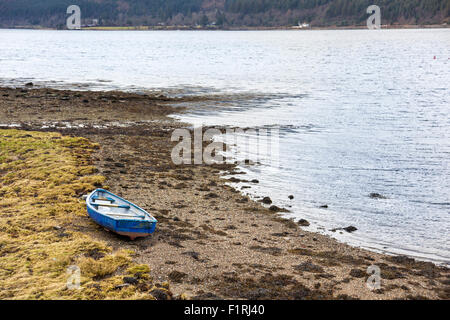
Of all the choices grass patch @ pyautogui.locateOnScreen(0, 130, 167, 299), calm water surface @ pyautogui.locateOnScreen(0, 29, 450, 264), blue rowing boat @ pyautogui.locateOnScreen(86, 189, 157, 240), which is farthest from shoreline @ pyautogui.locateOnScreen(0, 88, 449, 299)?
calm water surface @ pyautogui.locateOnScreen(0, 29, 450, 264)

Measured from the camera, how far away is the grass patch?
39.6 feet

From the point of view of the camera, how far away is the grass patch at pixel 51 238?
1206 centimetres

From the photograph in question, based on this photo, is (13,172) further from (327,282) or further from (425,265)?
(425,265)

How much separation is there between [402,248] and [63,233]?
11.1 meters

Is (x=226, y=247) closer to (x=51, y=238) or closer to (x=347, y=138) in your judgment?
(x=51, y=238)

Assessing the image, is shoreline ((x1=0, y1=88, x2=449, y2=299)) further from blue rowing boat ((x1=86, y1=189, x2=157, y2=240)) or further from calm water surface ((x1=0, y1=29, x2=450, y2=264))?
calm water surface ((x1=0, y1=29, x2=450, y2=264))

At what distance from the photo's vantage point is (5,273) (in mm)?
12617

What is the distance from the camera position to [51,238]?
48.4 feet

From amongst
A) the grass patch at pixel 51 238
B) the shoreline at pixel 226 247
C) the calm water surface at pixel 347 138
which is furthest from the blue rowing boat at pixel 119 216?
the calm water surface at pixel 347 138

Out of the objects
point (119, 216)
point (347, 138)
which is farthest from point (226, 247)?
point (347, 138)

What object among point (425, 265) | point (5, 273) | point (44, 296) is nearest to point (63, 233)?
point (5, 273)

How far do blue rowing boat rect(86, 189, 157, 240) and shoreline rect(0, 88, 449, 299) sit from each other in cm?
37

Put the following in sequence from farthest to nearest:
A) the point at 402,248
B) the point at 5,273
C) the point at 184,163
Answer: the point at 184,163
the point at 402,248
the point at 5,273

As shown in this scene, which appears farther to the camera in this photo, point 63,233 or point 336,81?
point 336,81
